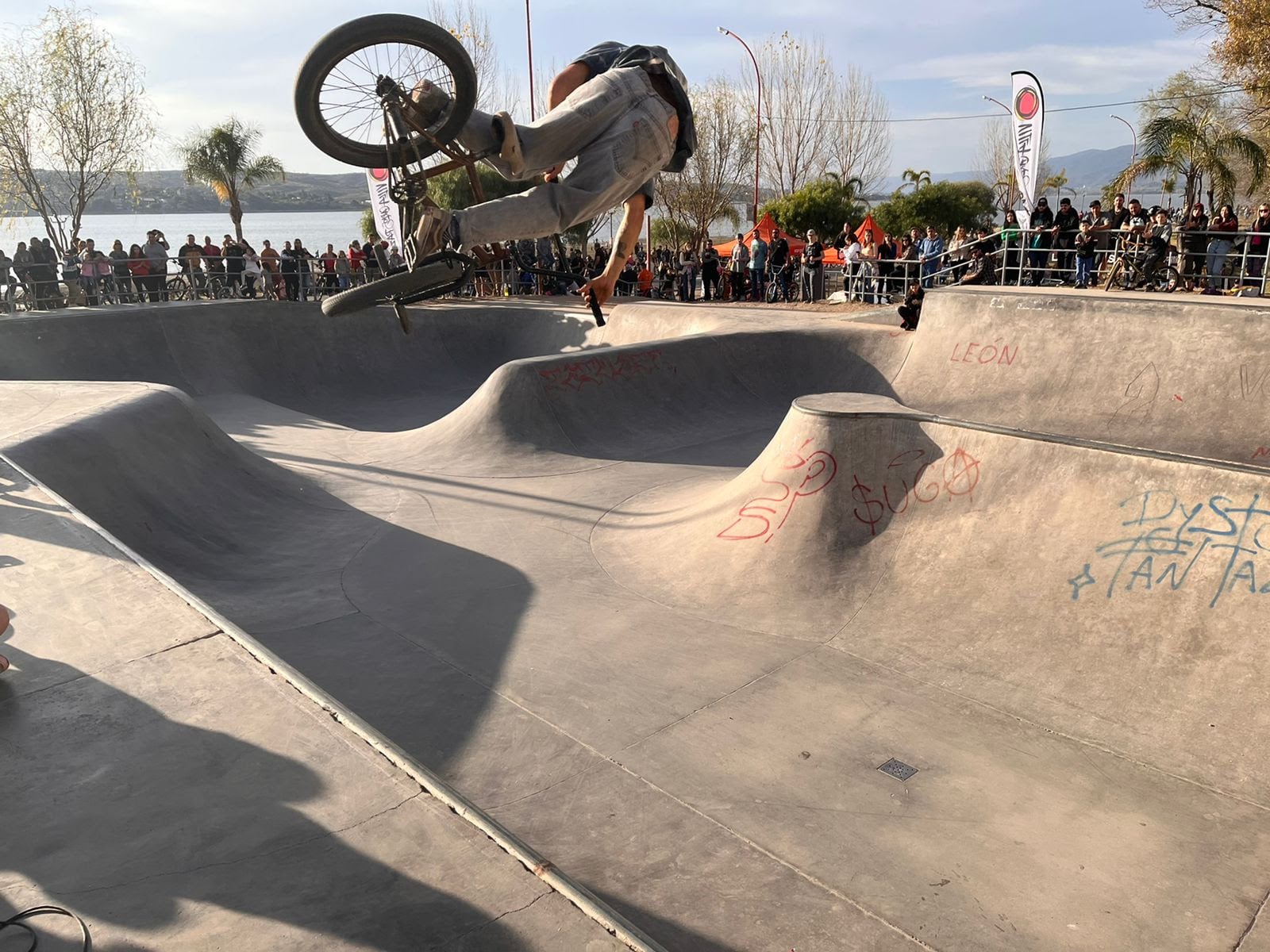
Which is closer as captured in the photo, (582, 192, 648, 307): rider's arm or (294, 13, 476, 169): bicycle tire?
(294, 13, 476, 169): bicycle tire

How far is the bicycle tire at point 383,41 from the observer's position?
5.43 m

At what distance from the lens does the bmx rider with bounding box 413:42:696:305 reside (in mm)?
5754

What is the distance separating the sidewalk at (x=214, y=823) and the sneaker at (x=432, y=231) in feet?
9.55

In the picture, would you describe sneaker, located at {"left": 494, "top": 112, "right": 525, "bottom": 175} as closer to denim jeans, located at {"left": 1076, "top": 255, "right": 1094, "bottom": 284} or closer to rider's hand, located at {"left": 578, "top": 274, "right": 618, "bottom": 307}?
rider's hand, located at {"left": 578, "top": 274, "right": 618, "bottom": 307}

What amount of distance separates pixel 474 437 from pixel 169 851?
373 inches

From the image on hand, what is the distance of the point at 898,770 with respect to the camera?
5035 millimetres

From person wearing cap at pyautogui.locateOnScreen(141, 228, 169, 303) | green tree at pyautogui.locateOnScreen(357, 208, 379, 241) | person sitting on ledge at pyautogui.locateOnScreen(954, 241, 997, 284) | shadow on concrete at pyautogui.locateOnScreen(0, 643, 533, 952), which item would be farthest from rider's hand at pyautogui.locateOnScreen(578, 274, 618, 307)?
green tree at pyautogui.locateOnScreen(357, 208, 379, 241)

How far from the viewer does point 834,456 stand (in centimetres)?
767

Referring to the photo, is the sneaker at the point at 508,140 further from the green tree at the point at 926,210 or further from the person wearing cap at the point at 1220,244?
the green tree at the point at 926,210

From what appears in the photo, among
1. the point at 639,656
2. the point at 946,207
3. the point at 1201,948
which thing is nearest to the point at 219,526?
the point at 639,656

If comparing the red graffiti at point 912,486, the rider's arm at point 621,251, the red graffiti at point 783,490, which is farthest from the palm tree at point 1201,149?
the rider's arm at point 621,251

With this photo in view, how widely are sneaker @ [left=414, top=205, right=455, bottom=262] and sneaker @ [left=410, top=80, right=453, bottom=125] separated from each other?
0.56 metres

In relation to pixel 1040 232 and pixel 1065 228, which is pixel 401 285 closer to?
pixel 1040 232

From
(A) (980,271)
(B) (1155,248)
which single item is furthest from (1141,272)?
(A) (980,271)
